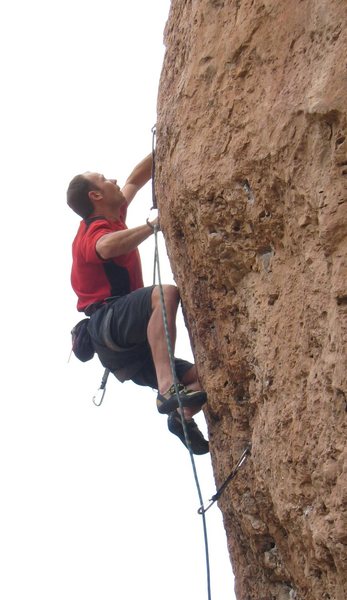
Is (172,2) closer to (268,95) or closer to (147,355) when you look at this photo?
(268,95)

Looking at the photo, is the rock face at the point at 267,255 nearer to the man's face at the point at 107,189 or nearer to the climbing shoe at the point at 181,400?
the climbing shoe at the point at 181,400

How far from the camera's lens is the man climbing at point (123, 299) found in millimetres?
7090

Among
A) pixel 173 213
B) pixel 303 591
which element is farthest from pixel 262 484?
pixel 173 213

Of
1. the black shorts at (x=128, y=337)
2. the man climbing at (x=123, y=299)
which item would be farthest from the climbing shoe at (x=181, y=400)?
the black shorts at (x=128, y=337)

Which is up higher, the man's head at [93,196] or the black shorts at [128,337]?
the man's head at [93,196]

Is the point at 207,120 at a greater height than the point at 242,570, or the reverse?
the point at 207,120

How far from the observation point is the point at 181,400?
22.2 ft

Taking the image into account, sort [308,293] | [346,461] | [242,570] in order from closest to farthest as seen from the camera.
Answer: [346,461]
[308,293]
[242,570]

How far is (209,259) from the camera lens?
6.66 m

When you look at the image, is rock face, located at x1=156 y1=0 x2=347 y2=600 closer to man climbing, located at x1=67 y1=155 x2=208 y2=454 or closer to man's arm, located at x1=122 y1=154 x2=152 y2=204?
man climbing, located at x1=67 y1=155 x2=208 y2=454

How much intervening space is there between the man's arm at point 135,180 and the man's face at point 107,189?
8.7 inches

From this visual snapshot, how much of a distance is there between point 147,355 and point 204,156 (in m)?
1.83

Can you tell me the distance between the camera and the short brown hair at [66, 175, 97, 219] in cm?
827

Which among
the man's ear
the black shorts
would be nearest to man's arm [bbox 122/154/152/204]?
the man's ear
